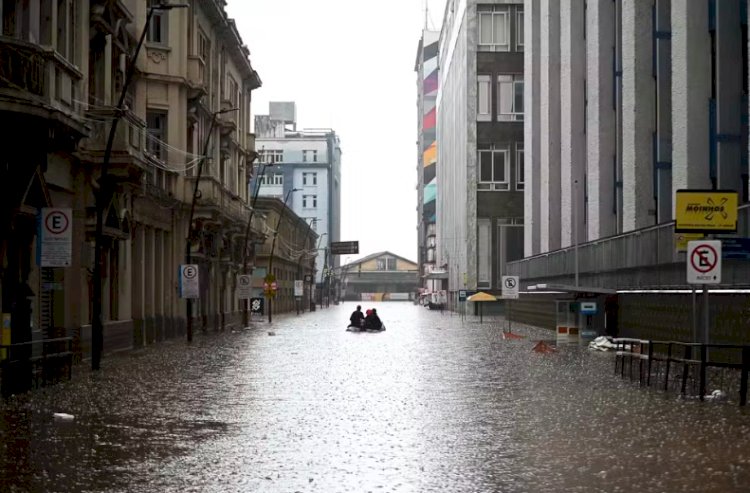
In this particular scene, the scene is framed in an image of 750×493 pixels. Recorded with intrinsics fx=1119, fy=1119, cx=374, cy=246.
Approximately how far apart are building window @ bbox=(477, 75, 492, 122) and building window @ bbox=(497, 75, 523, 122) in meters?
0.72

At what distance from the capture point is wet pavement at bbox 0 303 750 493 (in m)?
10.1

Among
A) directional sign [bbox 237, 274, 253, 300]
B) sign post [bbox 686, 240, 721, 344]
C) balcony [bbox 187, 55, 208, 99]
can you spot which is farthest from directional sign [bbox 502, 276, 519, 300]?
sign post [bbox 686, 240, 721, 344]

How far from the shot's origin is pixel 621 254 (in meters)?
39.4

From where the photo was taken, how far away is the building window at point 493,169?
88812 mm

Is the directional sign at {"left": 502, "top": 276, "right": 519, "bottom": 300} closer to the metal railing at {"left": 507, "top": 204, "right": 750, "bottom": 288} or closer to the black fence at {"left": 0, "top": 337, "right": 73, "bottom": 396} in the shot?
the metal railing at {"left": 507, "top": 204, "right": 750, "bottom": 288}

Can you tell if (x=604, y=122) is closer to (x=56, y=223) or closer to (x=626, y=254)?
(x=626, y=254)

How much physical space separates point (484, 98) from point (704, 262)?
2837 inches

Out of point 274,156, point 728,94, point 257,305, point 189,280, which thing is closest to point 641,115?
point 728,94

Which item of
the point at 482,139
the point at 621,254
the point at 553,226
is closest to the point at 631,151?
the point at 621,254

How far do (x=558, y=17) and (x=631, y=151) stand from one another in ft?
74.6

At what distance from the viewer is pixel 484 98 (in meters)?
89.6

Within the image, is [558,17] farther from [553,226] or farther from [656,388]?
[656,388]

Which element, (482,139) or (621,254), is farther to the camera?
(482,139)

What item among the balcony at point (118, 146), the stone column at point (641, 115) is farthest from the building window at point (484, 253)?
the balcony at point (118, 146)
